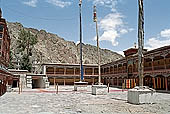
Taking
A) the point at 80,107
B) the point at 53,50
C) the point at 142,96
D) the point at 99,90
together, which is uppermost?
the point at 53,50

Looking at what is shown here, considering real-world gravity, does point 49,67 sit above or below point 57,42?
below

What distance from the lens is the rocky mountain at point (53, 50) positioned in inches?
3927

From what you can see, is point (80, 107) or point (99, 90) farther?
point (99, 90)

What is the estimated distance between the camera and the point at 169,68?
24547 millimetres

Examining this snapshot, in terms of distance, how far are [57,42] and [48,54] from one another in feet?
70.4

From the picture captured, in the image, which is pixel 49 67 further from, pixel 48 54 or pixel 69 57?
pixel 69 57

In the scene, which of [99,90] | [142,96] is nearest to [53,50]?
[99,90]

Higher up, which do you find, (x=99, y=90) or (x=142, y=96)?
(x=142, y=96)

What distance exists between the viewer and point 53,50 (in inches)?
4432

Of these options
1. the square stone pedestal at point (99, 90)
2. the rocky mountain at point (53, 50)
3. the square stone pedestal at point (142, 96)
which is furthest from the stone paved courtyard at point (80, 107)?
the rocky mountain at point (53, 50)

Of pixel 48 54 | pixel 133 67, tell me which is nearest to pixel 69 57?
pixel 48 54

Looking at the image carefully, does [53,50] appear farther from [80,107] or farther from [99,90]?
[80,107]

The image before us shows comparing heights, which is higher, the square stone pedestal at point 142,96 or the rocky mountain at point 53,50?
the rocky mountain at point 53,50

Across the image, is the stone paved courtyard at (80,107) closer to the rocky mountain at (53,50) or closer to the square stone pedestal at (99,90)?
the square stone pedestal at (99,90)
